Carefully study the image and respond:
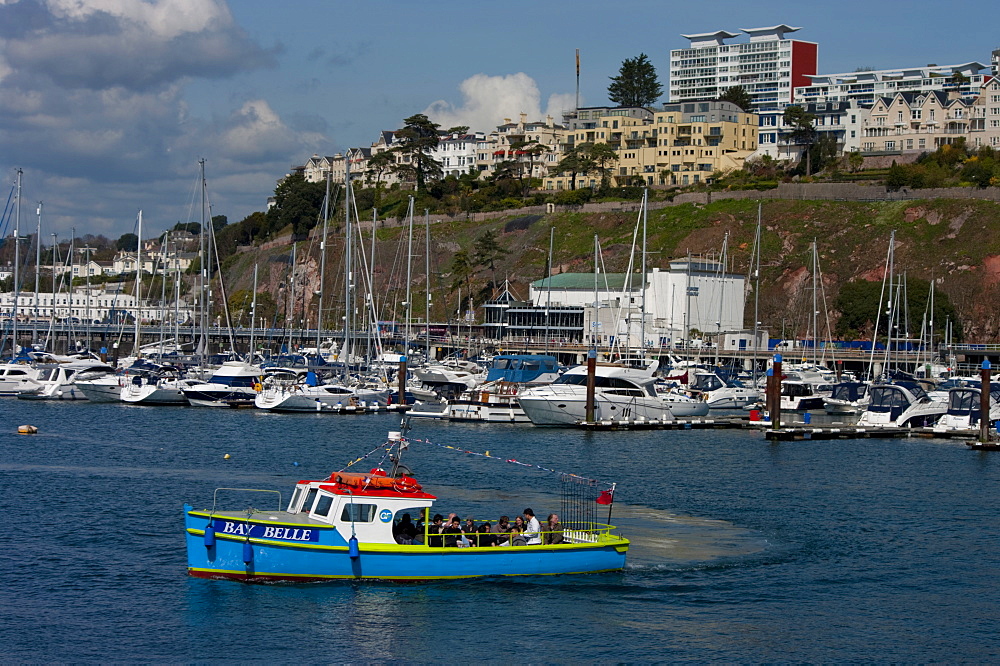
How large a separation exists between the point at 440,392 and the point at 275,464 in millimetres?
30643

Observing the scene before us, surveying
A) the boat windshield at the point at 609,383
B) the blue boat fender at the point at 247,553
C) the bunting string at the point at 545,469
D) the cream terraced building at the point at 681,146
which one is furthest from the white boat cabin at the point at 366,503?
the cream terraced building at the point at 681,146

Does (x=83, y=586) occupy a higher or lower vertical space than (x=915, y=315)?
lower

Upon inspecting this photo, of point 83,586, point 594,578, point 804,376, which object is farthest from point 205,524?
point 804,376

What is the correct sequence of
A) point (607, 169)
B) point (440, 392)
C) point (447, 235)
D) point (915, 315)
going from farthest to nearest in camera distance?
point (607, 169)
point (447, 235)
point (915, 315)
point (440, 392)

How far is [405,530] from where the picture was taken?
32.4 metres

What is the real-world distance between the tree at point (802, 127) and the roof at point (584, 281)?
1686 inches

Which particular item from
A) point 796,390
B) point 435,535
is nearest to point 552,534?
point 435,535

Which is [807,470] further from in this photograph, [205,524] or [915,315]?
[915,315]

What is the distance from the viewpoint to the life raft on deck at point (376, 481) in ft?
105

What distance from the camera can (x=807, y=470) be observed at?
193ft

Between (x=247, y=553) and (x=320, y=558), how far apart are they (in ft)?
6.16

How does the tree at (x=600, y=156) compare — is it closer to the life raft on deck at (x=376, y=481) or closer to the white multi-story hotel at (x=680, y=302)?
the white multi-story hotel at (x=680, y=302)

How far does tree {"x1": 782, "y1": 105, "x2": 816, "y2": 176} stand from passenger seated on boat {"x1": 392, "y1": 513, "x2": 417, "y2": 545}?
149 metres

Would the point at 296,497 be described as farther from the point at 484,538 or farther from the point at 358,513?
the point at 484,538
